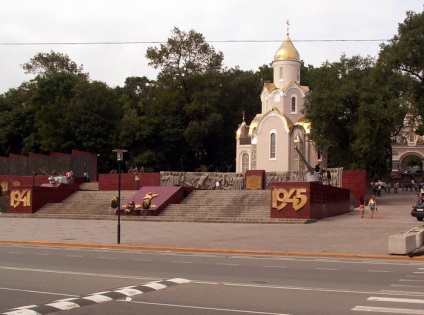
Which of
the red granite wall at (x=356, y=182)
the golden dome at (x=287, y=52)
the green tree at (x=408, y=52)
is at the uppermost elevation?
the golden dome at (x=287, y=52)

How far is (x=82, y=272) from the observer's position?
14.8 m

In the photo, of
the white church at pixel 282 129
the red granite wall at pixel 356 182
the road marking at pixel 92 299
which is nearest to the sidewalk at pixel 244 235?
the red granite wall at pixel 356 182

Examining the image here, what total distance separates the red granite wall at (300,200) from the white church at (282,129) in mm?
25528

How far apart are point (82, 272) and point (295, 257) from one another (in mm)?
7901

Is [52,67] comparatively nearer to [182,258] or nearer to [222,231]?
[222,231]

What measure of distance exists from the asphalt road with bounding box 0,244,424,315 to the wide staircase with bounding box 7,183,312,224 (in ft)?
55.1

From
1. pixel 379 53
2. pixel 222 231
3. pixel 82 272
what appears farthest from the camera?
pixel 379 53

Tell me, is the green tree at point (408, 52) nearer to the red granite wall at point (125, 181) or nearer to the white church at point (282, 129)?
the white church at point (282, 129)

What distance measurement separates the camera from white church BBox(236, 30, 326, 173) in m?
63.5

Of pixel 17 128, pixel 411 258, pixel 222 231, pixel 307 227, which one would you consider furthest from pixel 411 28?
pixel 17 128

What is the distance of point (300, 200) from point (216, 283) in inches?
877

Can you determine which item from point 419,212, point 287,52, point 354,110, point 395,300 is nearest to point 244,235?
point 419,212

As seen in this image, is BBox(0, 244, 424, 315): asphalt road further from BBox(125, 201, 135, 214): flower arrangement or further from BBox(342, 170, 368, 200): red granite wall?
BBox(342, 170, 368, 200): red granite wall

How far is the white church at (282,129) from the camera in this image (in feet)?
208
